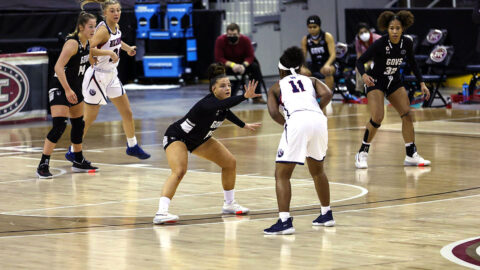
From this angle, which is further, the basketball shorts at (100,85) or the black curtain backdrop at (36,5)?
the black curtain backdrop at (36,5)

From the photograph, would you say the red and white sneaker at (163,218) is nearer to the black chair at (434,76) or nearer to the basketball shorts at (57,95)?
the basketball shorts at (57,95)

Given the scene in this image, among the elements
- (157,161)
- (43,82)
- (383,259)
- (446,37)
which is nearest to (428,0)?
(446,37)

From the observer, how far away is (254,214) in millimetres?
9664

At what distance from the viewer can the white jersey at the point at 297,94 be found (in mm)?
8758

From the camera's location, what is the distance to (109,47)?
13.4 meters

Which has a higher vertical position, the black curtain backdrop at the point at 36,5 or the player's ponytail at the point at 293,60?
the black curtain backdrop at the point at 36,5

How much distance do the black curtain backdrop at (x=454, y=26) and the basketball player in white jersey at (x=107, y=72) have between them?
1286 centimetres

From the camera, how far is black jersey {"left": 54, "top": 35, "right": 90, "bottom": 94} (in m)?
12.7

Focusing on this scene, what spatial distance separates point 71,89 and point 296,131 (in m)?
4.78

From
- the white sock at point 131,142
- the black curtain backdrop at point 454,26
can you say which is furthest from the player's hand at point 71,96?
the black curtain backdrop at point 454,26

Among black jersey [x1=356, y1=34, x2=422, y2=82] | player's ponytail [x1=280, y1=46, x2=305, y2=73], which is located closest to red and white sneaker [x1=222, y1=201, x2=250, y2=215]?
player's ponytail [x1=280, y1=46, x2=305, y2=73]

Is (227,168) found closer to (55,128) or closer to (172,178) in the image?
(172,178)

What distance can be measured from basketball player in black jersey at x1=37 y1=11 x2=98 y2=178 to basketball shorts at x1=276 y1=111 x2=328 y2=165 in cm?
440

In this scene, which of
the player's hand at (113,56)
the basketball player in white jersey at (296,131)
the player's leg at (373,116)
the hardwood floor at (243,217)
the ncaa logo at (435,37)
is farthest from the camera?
the ncaa logo at (435,37)
